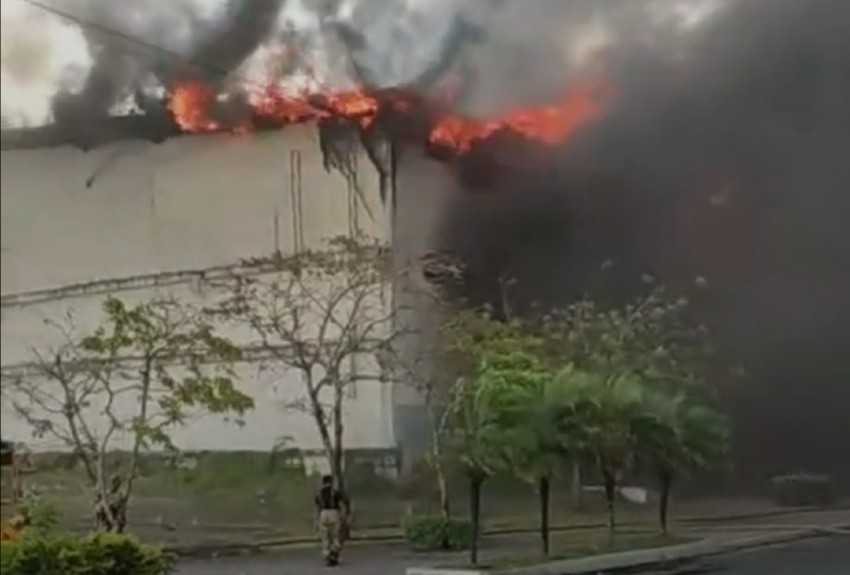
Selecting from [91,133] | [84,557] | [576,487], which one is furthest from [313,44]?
[84,557]

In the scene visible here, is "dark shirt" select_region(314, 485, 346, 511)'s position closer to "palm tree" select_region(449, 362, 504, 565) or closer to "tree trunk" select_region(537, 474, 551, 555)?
"palm tree" select_region(449, 362, 504, 565)

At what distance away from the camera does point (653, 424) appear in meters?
3.68

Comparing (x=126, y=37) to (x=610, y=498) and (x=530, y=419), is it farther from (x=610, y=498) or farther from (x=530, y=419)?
(x=610, y=498)

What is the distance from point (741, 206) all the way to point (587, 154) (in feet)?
1.29

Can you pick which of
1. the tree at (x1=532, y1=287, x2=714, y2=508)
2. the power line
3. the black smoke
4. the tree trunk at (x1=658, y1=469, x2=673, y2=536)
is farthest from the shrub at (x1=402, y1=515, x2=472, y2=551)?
the power line

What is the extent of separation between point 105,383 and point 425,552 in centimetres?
110

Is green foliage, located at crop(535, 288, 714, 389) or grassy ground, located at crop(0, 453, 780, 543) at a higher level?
green foliage, located at crop(535, 288, 714, 389)

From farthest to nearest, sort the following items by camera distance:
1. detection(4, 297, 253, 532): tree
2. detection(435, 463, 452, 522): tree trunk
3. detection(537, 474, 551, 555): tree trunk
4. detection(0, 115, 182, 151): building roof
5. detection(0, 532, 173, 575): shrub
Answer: detection(0, 115, 182, 151): building roof, detection(4, 297, 253, 532): tree, detection(0, 532, 173, 575): shrub, detection(435, 463, 452, 522): tree trunk, detection(537, 474, 551, 555): tree trunk

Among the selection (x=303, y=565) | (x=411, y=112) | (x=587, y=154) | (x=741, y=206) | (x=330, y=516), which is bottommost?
(x=303, y=565)

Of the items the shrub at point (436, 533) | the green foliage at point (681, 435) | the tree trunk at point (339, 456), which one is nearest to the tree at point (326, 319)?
the tree trunk at point (339, 456)

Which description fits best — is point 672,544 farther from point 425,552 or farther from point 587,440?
point 425,552

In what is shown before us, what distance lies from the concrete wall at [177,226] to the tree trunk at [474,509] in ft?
0.82

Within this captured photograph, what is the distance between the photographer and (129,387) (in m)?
4.32

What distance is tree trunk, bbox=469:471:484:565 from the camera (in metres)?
3.78
